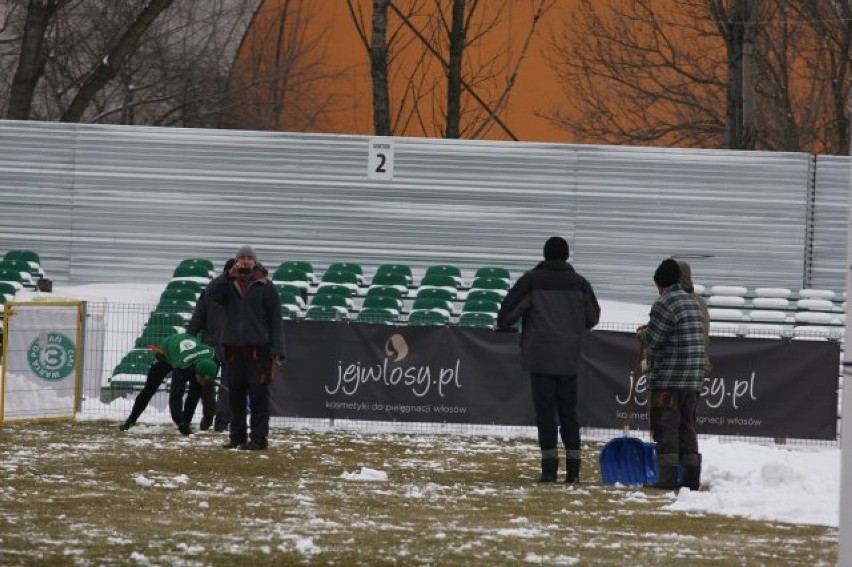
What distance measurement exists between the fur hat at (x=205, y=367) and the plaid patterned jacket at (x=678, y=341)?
495 centimetres

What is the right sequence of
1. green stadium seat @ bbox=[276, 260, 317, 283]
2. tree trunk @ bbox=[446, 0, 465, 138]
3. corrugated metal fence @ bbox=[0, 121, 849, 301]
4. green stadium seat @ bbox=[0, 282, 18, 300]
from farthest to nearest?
tree trunk @ bbox=[446, 0, 465, 138] → corrugated metal fence @ bbox=[0, 121, 849, 301] → green stadium seat @ bbox=[276, 260, 317, 283] → green stadium seat @ bbox=[0, 282, 18, 300]

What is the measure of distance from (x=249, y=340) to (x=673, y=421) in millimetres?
3961

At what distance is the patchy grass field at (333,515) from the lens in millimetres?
8602

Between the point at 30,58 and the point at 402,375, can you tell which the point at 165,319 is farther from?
the point at 30,58

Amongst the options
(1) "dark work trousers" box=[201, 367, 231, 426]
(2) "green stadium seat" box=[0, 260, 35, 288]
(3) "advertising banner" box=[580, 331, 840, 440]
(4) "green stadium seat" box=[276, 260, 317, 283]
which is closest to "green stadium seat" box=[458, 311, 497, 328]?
(4) "green stadium seat" box=[276, 260, 317, 283]

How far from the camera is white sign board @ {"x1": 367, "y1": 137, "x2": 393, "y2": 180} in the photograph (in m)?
28.7

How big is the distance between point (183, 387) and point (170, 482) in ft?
14.9

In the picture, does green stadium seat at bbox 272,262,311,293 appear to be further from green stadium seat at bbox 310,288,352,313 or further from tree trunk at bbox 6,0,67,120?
tree trunk at bbox 6,0,67,120

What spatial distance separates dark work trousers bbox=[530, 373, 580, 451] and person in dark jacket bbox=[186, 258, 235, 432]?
4214 millimetres

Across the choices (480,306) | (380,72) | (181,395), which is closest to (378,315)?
(480,306)

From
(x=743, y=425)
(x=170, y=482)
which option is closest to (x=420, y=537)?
(x=170, y=482)

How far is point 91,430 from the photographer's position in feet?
54.0

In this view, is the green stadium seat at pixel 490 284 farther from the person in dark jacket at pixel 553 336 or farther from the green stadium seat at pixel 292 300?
the person in dark jacket at pixel 553 336

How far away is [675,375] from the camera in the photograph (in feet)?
41.2
